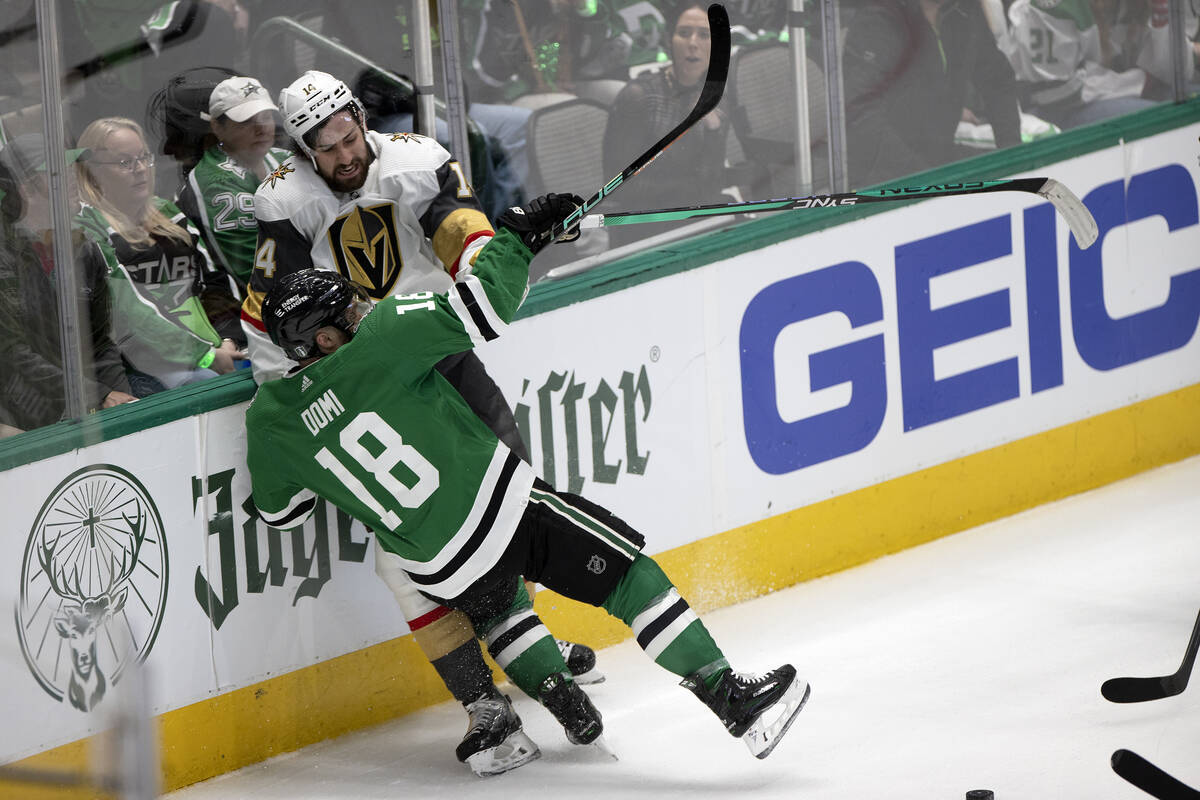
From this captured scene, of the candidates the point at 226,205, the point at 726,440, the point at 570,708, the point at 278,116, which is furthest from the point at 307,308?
the point at 726,440

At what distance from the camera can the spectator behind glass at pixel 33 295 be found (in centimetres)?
355

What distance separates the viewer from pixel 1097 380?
5.30m

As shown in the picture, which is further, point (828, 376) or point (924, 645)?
point (828, 376)

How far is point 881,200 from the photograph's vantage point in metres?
3.82

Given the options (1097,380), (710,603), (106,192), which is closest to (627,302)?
(710,603)

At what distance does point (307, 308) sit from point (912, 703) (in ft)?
5.00

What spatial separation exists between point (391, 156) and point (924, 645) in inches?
65.1

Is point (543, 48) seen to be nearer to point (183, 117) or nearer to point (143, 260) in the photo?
point (183, 117)

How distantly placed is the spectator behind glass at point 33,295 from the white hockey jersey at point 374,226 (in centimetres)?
32

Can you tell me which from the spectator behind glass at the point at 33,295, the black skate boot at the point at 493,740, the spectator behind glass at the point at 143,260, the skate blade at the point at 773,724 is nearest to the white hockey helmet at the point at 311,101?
the spectator behind glass at the point at 143,260

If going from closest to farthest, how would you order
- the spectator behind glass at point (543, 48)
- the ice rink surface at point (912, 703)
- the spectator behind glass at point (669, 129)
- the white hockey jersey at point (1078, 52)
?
the ice rink surface at point (912, 703), the spectator behind glass at point (543, 48), the spectator behind glass at point (669, 129), the white hockey jersey at point (1078, 52)

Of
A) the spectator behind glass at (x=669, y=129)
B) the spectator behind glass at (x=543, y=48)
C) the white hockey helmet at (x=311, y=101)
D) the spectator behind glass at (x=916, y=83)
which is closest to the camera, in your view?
the white hockey helmet at (x=311, y=101)

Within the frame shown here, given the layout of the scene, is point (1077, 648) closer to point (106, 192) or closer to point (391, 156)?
point (391, 156)

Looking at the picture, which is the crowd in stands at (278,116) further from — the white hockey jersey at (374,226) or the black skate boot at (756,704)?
the black skate boot at (756,704)
